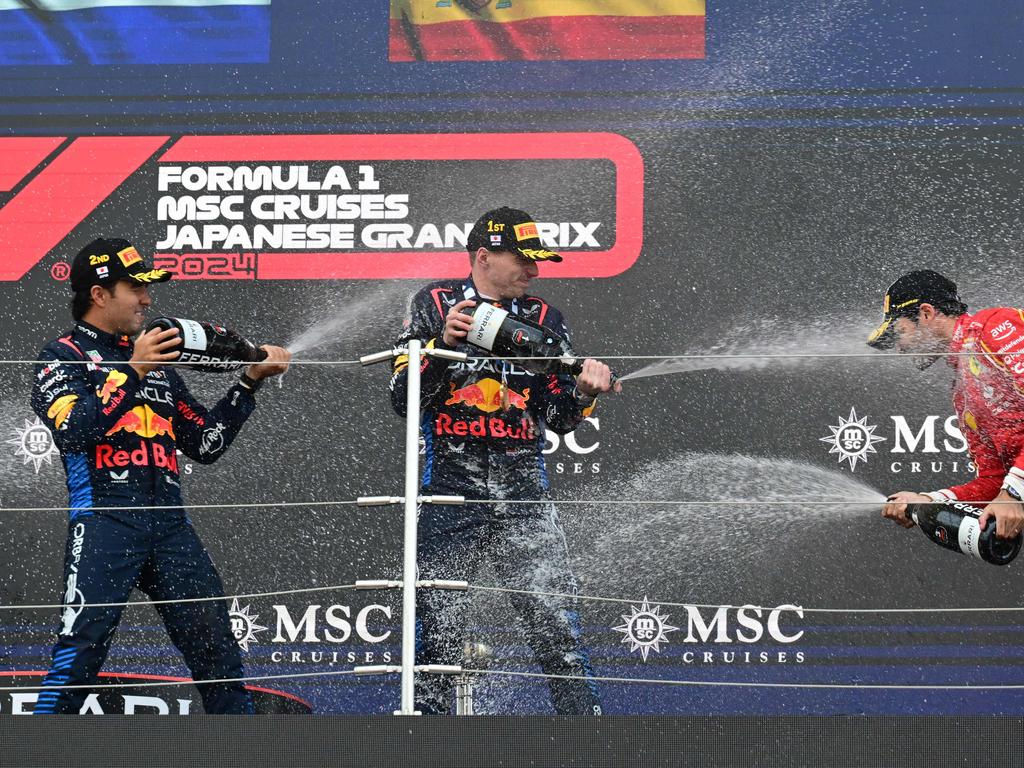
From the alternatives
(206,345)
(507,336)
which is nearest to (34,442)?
(206,345)

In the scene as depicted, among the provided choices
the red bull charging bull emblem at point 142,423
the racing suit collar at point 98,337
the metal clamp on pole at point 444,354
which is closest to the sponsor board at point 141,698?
the red bull charging bull emblem at point 142,423

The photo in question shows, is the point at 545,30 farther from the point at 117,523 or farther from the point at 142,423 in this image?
the point at 117,523

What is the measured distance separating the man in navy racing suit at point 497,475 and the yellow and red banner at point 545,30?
978 mm

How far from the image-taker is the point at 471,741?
3.43 m

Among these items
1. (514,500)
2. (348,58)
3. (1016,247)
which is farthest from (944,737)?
(348,58)

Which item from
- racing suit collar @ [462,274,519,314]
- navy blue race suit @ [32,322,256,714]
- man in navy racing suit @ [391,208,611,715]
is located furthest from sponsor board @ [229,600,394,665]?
racing suit collar @ [462,274,519,314]

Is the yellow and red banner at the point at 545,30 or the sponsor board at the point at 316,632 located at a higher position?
the yellow and red banner at the point at 545,30

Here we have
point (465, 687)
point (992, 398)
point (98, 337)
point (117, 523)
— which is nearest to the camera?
point (117, 523)

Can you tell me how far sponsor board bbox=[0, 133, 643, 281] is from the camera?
5.58 m

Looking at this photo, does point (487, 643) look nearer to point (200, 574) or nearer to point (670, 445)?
point (670, 445)

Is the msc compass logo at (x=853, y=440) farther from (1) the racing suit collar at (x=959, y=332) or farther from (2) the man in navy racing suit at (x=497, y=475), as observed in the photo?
(2) the man in navy racing suit at (x=497, y=475)

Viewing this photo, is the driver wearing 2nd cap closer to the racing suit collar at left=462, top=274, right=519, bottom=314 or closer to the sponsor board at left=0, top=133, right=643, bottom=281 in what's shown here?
the sponsor board at left=0, top=133, right=643, bottom=281

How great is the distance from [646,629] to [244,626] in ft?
4.09

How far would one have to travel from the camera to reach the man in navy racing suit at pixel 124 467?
13.9 feet
